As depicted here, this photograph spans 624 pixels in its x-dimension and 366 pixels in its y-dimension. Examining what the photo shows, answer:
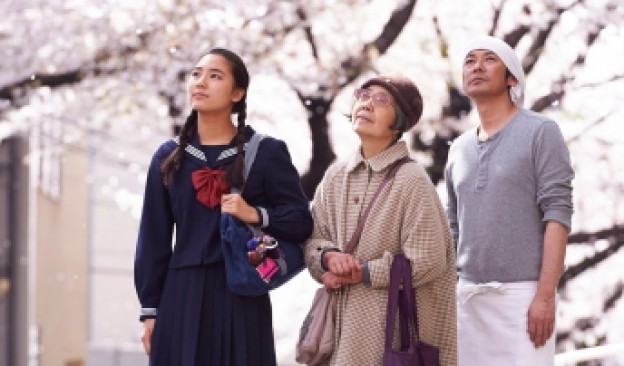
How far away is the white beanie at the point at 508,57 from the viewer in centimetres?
350

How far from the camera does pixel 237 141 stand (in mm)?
3266

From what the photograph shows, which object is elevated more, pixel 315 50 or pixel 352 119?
pixel 315 50

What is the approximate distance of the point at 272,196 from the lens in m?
3.26

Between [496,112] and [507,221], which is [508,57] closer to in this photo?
[496,112]

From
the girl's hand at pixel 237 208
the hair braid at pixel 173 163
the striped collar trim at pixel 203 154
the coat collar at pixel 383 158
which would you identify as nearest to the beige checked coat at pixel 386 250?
the coat collar at pixel 383 158

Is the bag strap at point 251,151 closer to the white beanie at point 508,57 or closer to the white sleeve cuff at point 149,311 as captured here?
the white sleeve cuff at point 149,311

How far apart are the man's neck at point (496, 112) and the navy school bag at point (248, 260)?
2.73 ft

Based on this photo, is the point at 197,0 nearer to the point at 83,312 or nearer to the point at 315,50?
the point at 315,50

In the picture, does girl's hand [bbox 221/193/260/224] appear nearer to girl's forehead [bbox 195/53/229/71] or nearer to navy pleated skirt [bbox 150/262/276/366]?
navy pleated skirt [bbox 150/262/276/366]

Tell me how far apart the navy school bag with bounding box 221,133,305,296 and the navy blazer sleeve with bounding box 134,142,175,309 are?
9.6 inches

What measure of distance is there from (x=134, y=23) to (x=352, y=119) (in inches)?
187

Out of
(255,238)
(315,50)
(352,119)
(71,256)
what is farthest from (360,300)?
(71,256)

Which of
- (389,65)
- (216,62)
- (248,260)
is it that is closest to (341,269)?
(248,260)

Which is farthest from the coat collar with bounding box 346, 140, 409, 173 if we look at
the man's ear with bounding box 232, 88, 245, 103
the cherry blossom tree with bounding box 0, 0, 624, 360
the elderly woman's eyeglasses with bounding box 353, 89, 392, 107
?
the cherry blossom tree with bounding box 0, 0, 624, 360
